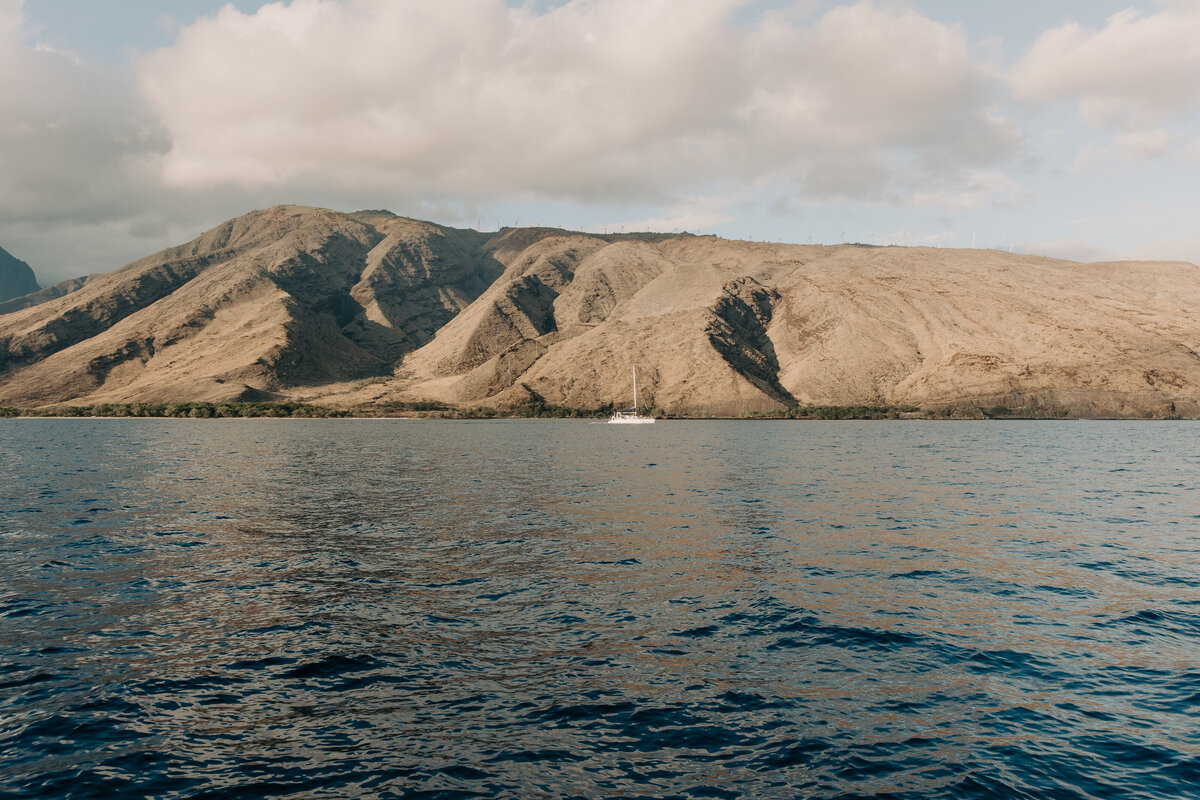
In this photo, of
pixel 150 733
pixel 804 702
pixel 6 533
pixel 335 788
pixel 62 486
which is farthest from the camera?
pixel 62 486

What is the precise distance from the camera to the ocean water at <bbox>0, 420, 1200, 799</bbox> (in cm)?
1360

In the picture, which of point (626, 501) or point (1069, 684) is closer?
point (1069, 684)

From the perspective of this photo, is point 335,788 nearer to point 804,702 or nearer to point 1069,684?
point 804,702

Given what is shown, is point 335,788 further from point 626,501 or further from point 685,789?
point 626,501

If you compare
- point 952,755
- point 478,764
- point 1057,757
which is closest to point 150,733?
point 478,764

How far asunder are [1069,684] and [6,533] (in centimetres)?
4565

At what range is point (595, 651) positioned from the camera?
19.7m

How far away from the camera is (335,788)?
41.9 feet

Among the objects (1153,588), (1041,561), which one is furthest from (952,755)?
(1041,561)

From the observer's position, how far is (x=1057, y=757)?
46.9ft

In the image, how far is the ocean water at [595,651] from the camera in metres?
13.6

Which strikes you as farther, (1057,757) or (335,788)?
(1057,757)

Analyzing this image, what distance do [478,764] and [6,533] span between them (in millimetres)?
35144

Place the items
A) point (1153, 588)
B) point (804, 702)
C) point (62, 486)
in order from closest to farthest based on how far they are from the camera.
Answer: point (804, 702), point (1153, 588), point (62, 486)
